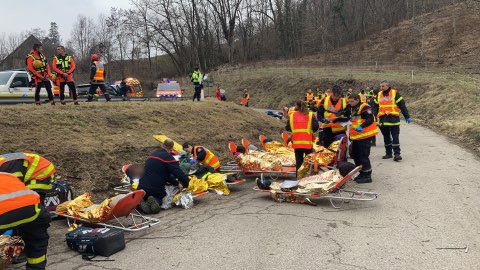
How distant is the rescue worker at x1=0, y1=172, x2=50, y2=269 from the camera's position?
4363 millimetres

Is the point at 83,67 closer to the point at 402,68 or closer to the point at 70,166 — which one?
the point at 402,68

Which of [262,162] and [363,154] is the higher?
[363,154]

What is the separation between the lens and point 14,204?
4398 mm

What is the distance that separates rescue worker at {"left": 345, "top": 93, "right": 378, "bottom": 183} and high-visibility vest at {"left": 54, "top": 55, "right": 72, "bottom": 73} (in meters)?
8.68

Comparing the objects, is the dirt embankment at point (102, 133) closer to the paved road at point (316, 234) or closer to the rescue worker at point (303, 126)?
the paved road at point (316, 234)

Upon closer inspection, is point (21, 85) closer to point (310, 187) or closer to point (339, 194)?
point (310, 187)

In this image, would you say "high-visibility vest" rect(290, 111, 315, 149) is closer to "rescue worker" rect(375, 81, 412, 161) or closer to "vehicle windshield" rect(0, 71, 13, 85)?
"rescue worker" rect(375, 81, 412, 161)

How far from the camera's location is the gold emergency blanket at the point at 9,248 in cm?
506

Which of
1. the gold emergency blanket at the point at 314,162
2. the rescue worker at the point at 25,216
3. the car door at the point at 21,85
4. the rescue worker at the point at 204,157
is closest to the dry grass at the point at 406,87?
the gold emergency blanket at the point at 314,162

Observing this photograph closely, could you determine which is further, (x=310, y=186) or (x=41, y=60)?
(x=41, y=60)

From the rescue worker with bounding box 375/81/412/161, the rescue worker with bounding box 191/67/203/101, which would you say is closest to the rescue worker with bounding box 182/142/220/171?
the rescue worker with bounding box 375/81/412/161

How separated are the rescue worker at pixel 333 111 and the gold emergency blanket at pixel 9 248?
7.39 metres

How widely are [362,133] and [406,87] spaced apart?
2665 cm

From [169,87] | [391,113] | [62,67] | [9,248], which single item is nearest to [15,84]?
[62,67]
